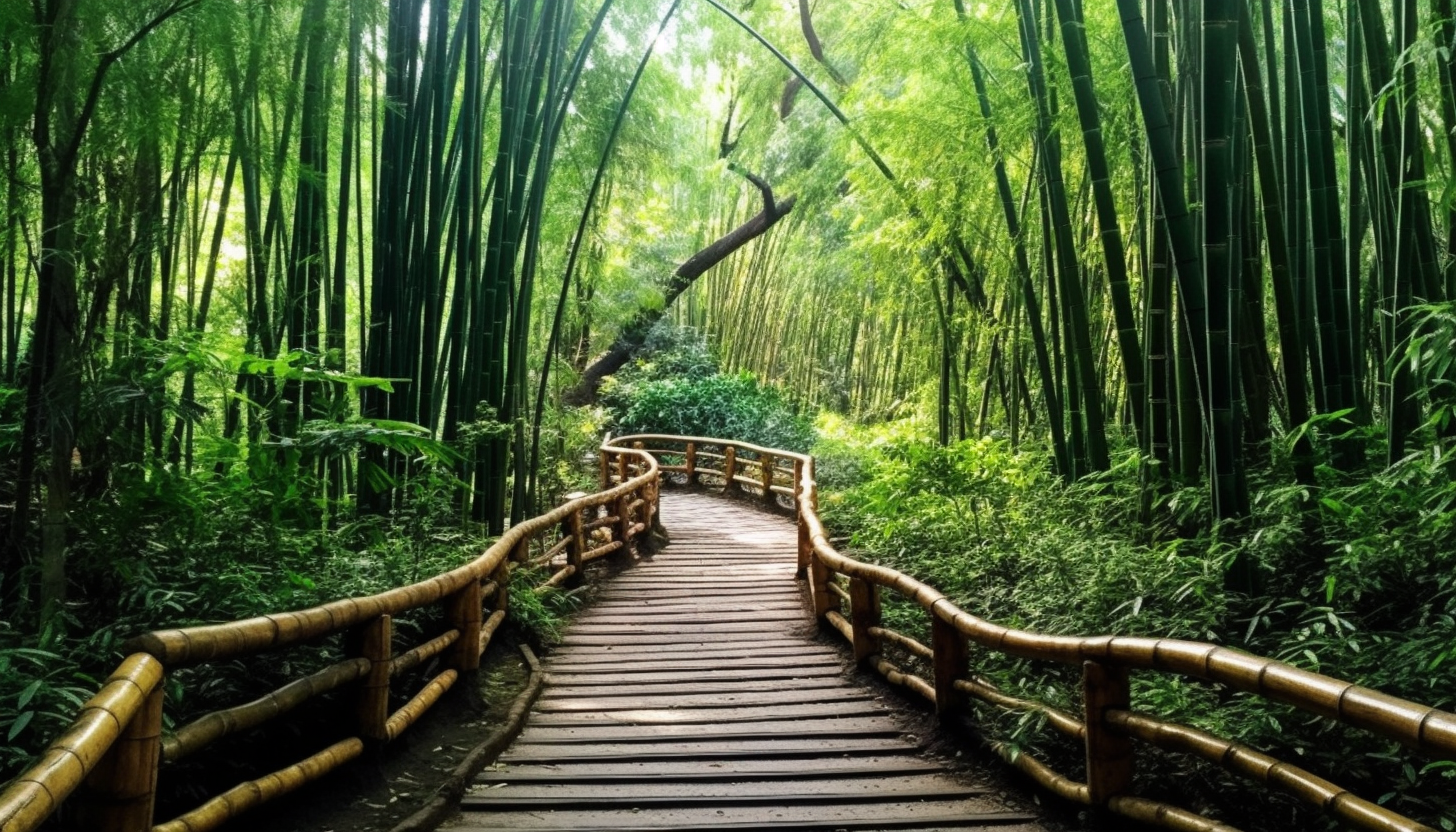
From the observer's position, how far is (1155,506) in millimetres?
3023

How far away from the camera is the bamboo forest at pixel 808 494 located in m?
1.89

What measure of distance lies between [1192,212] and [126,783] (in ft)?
10.1

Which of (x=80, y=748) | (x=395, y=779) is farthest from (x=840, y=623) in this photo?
(x=80, y=748)

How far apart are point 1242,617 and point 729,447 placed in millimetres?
7910

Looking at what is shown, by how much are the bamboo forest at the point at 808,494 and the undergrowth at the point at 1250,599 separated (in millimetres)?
14

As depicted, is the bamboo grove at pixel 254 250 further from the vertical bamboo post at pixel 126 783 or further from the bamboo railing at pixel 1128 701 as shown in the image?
the bamboo railing at pixel 1128 701

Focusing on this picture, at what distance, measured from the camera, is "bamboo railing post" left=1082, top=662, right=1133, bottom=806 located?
195 centimetres

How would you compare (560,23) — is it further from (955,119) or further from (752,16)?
(752,16)

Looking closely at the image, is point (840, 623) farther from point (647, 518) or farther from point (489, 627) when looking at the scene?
point (647, 518)

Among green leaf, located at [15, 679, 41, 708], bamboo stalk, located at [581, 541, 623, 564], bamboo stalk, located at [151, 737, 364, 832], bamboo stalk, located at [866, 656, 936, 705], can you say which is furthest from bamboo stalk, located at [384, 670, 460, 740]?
bamboo stalk, located at [581, 541, 623, 564]

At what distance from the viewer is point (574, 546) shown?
5148mm

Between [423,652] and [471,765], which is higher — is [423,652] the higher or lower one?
the higher one

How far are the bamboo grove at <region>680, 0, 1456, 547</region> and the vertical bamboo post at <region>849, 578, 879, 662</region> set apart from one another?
3.05ft

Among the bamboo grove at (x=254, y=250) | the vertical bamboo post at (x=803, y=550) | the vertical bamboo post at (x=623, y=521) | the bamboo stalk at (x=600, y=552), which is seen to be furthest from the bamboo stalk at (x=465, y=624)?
the vertical bamboo post at (x=623, y=521)
